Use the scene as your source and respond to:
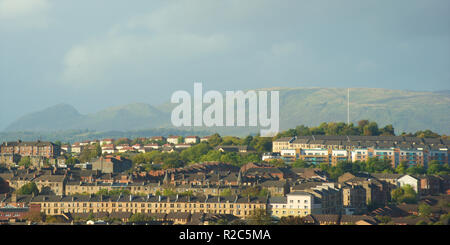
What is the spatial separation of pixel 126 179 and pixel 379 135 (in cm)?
3827

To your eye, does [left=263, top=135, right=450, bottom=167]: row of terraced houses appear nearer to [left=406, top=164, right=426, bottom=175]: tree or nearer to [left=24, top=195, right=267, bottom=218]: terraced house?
[left=406, top=164, right=426, bottom=175]: tree

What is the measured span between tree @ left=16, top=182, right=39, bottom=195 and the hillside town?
11cm

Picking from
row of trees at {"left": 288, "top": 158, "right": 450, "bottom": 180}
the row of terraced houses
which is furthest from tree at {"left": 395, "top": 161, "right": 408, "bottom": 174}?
the row of terraced houses

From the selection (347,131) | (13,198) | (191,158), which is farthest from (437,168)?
(13,198)

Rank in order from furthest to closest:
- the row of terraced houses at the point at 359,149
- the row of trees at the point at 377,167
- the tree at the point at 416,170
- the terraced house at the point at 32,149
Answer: the terraced house at the point at 32,149
the row of terraced houses at the point at 359,149
the row of trees at the point at 377,167
the tree at the point at 416,170

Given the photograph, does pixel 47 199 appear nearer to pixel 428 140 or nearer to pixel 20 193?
pixel 20 193

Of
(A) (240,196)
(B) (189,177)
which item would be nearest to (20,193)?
(B) (189,177)

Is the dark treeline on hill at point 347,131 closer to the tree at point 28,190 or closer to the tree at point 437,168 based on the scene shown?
the tree at point 437,168

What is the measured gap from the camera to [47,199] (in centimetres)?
6334

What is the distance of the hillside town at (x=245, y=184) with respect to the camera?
189ft

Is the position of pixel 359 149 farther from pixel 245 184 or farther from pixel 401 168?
pixel 245 184

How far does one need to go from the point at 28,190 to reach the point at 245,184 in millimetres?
16935

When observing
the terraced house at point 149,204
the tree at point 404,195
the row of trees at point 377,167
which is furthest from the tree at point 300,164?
the terraced house at point 149,204

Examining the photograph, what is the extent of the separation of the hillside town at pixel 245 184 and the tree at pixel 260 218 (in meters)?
0.09
